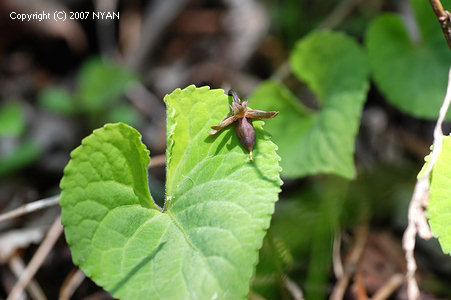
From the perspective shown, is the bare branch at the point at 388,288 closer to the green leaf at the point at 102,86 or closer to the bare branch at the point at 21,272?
the bare branch at the point at 21,272

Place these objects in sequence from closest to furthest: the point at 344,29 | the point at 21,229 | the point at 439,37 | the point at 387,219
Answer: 1. the point at 439,37
2. the point at 387,219
3. the point at 21,229
4. the point at 344,29

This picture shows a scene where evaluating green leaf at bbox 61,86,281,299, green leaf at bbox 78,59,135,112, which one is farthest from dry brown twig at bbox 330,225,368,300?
green leaf at bbox 78,59,135,112

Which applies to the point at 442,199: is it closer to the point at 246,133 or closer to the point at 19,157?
the point at 246,133

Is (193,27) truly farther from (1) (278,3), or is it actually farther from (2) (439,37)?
(2) (439,37)

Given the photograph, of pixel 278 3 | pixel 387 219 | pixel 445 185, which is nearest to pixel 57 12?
pixel 278 3

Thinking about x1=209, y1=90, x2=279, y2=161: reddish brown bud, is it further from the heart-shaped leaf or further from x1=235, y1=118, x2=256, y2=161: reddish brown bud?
the heart-shaped leaf

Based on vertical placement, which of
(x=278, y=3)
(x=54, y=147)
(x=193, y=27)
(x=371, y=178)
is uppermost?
(x=278, y=3)

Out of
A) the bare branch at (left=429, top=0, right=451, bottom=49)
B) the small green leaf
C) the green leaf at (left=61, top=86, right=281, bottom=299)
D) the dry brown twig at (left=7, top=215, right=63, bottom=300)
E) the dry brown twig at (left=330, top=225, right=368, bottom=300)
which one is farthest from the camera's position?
the small green leaf

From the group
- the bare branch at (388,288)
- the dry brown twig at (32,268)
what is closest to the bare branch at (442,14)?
the bare branch at (388,288)
